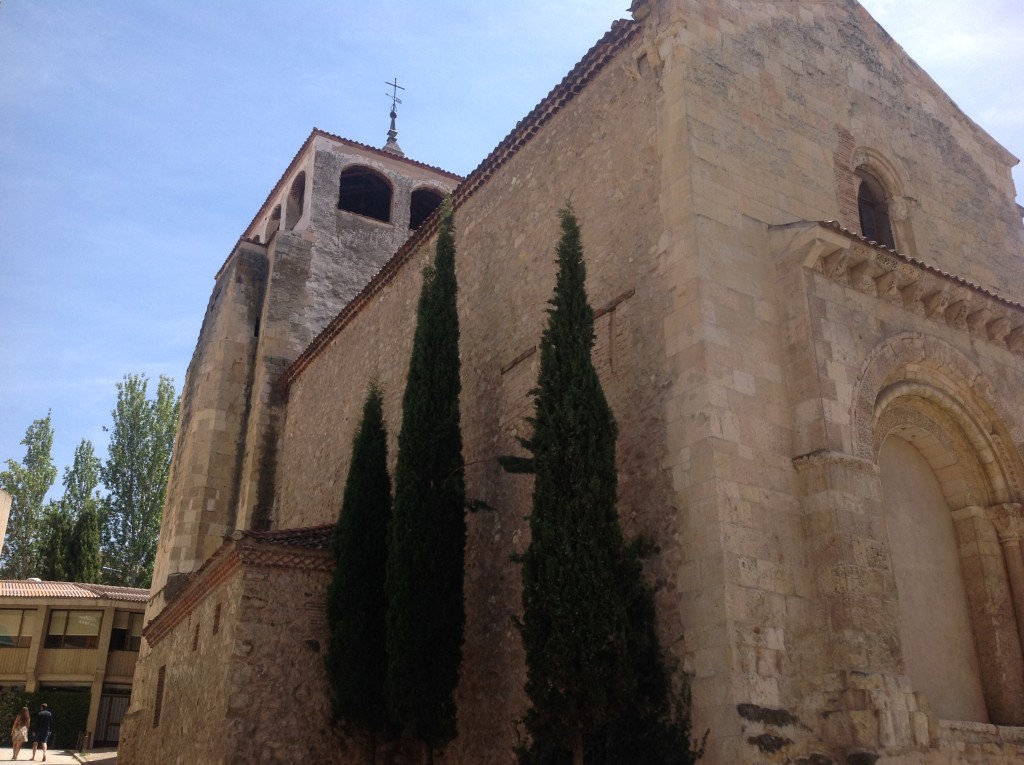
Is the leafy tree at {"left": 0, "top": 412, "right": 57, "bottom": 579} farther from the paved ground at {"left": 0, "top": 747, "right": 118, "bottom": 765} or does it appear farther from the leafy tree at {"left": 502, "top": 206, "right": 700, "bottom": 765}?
the leafy tree at {"left": 502, "top": 206, "right": 700, "bottom": 765}

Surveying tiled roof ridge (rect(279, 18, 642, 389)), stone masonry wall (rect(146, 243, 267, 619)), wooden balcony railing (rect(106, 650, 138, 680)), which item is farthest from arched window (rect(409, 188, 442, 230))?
wooden balcony railing (rect(106, 650, 138, 680))

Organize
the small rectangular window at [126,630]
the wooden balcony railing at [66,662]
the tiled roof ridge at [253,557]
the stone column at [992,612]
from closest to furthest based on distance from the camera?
1. the stone column at [992,612]
2. the tiled roof ridge at [253,557]
3. the wooden balcony railing at [66,662]
4. the small rectangular window at [126,630]

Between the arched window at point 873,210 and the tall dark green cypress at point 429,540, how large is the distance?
4732 millimetres

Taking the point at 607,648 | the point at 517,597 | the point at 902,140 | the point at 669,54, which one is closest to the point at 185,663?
the point at 517,597

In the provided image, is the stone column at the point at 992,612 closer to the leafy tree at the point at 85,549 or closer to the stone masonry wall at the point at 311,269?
the stone masonry wall at the point at 311,269

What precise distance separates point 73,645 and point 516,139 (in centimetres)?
2153

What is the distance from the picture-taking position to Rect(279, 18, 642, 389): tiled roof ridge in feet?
34.2

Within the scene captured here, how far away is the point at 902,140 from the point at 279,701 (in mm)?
9382

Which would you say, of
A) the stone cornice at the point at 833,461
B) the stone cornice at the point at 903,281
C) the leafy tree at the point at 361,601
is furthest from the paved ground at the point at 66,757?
the stone cornice at the point at 903,281

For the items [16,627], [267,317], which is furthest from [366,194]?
[16,627]

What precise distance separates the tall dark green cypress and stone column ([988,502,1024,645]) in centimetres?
529

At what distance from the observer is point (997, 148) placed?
12.5m

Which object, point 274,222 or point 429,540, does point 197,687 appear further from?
point 274,222

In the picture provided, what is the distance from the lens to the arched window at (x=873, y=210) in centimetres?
1077
